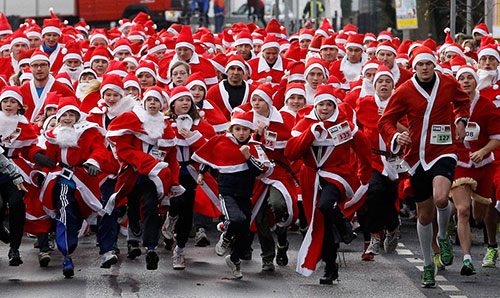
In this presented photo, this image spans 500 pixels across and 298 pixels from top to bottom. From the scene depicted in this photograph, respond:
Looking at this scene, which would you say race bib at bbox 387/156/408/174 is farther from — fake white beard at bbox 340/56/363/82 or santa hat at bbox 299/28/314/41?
santa hat at bbox 299/28/314/41

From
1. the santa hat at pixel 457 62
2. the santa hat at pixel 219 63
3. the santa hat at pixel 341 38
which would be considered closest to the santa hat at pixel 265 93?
the santa hat at pixel 457 62

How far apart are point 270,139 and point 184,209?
1.17 metres

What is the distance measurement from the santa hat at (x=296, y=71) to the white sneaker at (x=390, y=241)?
282 cm

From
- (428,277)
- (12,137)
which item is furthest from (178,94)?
(428,277)

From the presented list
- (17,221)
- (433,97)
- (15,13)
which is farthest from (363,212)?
(15,13)

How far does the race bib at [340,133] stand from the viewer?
11562mm

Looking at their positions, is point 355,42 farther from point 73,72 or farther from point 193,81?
point 193,81

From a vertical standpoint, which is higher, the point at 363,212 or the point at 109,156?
the point at 109,156

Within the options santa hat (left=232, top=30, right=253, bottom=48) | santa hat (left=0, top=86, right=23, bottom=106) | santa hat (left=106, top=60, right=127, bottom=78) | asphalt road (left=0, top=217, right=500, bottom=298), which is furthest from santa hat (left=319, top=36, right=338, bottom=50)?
santa hat (left=0, top=86, right=23, bottom=106)

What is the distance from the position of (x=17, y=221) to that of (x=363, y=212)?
3819mm

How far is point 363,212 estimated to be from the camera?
45.4 feet

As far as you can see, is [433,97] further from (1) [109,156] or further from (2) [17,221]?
(2) [17,221]

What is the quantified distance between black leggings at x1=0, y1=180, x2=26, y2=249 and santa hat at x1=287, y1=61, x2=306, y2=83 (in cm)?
461

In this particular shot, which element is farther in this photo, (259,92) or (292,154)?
(259,92)
